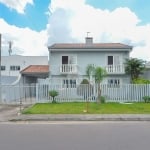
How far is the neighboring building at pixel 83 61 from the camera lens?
33281 mm

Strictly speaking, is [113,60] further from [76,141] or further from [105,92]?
[76,141]

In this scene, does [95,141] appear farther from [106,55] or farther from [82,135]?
[106,55]

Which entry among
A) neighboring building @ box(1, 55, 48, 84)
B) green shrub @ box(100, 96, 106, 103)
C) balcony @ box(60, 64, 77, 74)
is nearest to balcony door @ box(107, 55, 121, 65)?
balcony @ box(60, 64, 77, 74)

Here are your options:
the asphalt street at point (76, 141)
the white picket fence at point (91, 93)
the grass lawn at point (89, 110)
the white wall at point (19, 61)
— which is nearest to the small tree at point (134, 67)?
the white picket fence at point (91, 93)

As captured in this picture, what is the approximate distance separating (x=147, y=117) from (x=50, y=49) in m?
18.4

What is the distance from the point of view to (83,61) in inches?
1339

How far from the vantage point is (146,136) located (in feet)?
34.5

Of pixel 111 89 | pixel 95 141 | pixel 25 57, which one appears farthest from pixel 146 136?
pixel 25 57

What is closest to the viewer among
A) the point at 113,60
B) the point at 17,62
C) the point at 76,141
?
the point at 76,141

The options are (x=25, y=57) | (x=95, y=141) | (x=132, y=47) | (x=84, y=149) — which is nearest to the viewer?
(x=84, y=149)

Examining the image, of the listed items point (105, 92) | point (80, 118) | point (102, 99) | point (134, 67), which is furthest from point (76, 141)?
point (134, 67)

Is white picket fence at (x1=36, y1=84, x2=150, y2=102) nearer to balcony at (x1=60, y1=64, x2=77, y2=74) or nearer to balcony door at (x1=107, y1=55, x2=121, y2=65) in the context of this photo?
balcony at (x1=60, y1=64, x2=77, y2=74)

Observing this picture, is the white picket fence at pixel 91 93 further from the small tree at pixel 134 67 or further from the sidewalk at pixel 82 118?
the sidewalk at pixel 82 118

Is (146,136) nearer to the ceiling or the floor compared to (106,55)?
nearer to the floor
